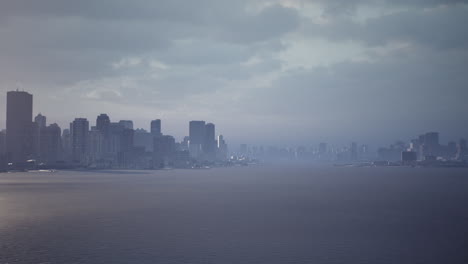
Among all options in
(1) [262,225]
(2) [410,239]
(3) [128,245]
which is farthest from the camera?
(1) [262,225]

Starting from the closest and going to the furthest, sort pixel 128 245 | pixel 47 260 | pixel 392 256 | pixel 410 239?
pixel 47 260
pixel 392 256
pixel 128 245
pixel 410 239

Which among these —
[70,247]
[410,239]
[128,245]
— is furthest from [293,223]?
[70,247]

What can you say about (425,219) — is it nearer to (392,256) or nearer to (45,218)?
(392,256)

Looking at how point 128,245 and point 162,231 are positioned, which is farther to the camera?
point 162,231

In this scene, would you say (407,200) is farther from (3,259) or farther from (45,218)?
(3,259)

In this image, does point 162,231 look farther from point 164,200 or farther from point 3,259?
point 164,200

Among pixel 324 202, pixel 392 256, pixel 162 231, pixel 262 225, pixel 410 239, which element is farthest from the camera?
pixel 324 202

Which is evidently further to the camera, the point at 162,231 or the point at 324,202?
the point at 324,202

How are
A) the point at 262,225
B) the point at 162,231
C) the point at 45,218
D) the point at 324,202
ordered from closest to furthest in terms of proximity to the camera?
the point at 162,231, the point at 262,225, the point at 45,218, the point at 324,202

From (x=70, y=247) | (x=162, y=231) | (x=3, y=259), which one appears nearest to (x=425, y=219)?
(x=162, y=231)
